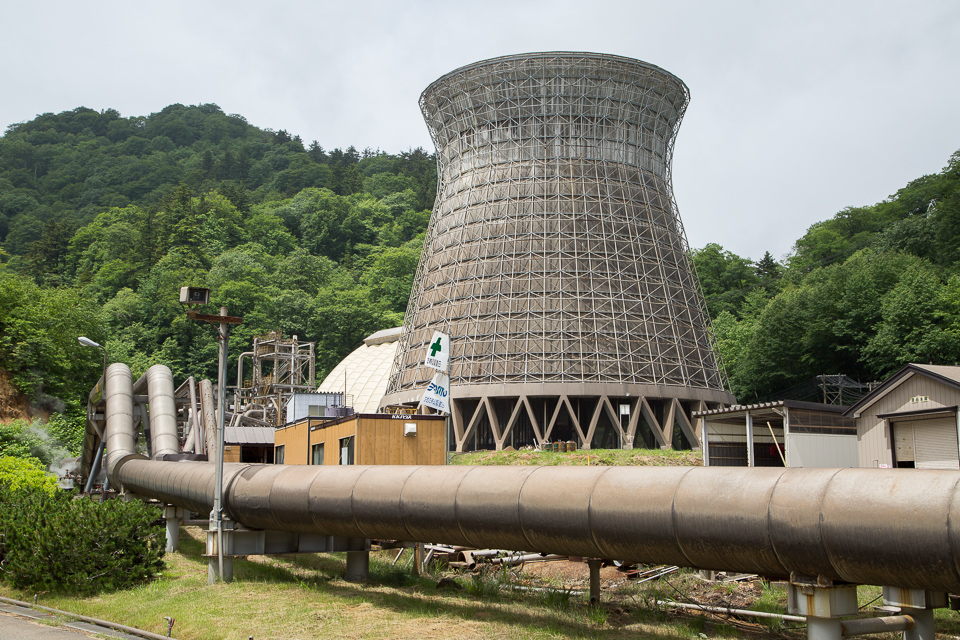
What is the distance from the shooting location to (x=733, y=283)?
107812mm

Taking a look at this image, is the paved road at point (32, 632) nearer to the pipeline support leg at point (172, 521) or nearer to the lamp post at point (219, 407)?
the lamp post at point (219, 407)

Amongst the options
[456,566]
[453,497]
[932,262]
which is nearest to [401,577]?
[456,566]

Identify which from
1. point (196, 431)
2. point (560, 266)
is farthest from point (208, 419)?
point (560, 266)

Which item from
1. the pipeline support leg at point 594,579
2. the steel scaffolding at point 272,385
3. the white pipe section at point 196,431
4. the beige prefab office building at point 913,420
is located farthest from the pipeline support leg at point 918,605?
the steel scaffolding at point 272,385

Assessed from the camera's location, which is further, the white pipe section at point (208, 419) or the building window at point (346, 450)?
the white pipe section at point (208, 419)

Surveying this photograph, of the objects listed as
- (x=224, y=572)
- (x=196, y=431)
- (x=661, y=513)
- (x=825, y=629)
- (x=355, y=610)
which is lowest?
(x=355, y=610)

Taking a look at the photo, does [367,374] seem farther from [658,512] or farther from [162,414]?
[658,512]

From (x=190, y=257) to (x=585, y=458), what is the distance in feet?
281

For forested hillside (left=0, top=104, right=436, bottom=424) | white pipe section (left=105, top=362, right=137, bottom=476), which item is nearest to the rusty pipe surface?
white pipe section (left=105, top=362, right=137, bottom=476)

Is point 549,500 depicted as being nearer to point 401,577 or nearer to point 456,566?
point 401,577

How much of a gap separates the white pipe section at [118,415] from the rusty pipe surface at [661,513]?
1709cm

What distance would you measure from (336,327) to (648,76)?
187 feet

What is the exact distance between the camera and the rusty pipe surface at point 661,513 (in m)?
10.8

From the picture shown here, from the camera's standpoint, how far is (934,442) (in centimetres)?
2605
